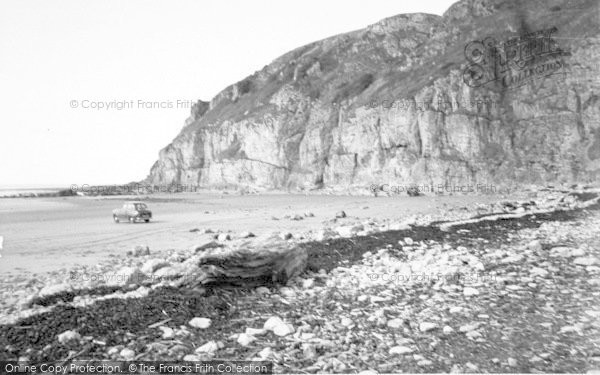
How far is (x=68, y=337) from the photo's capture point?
5008mm

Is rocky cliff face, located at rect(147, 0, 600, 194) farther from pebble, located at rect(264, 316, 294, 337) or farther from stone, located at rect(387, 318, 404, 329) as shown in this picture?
pebble, located at rect(264, 316, 294, 337)

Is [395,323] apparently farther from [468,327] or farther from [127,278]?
[127,278]

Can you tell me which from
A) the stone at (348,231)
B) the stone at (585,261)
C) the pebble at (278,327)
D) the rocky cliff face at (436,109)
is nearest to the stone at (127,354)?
the pebble at (278,327)

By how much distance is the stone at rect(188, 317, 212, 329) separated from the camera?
18.6 feet

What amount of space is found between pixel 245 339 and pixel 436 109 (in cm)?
7612

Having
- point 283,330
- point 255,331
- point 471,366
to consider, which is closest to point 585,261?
point 471,366

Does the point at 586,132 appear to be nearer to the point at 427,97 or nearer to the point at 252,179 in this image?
the point at 427,97

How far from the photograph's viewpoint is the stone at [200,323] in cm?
566

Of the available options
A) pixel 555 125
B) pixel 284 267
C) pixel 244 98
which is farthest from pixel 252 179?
pixel 284 267

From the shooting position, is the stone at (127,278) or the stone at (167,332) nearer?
the stone at (167,332)

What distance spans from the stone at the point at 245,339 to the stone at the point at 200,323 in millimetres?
672

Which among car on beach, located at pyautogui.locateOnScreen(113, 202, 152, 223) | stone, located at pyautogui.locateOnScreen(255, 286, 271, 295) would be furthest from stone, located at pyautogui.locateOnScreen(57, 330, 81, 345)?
car on beach, located at pyautogui.locateOnScreen(113, 202, 152, 223)

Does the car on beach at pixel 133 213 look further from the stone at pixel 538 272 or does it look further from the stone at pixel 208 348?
the stone at pixel 538 272

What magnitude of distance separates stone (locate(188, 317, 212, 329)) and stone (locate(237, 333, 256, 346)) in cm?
67
